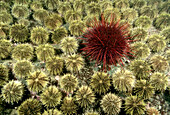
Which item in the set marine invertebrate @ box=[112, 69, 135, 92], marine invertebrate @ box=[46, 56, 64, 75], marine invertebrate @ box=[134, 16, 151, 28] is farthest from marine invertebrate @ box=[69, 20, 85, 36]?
marine invertebrate @ box=[134, 16, 151, 28]

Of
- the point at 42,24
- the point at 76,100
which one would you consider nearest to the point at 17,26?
the point at 42,24

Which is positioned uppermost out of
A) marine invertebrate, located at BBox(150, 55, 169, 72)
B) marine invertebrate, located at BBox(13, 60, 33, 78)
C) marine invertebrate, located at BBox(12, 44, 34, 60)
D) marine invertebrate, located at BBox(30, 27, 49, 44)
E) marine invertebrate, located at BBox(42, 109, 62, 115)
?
marine invertebrate, located at BBox(30, 27, 49, 44)

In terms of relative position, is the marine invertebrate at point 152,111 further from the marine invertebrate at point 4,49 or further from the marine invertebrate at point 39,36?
the marine invertebrate at point 4,49

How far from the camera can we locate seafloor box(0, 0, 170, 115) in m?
3.51

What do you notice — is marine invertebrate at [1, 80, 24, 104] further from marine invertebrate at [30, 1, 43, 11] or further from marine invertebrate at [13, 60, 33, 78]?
marine invertebrate at [30, 1, 43, 11]

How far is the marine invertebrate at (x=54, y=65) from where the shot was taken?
12.9 feet

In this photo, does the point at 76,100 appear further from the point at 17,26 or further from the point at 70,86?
the point at 17,26

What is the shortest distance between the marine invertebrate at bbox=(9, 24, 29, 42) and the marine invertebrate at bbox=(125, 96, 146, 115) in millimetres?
4183

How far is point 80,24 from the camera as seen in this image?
16.3 ft

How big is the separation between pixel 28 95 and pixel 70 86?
139cm

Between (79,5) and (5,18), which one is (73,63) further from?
(5,18)

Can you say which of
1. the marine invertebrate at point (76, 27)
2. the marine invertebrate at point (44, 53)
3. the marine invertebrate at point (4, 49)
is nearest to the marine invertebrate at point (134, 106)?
the marine invertebrate at point (44, 53)

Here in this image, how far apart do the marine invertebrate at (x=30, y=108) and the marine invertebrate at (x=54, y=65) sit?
996 mm

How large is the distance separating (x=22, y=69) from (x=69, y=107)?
1818mm
